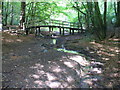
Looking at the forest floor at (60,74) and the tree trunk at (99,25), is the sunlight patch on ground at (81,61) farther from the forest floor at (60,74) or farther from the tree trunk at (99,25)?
the tree trunk at (99,25)

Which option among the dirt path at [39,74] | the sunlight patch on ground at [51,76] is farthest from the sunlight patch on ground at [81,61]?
the sunlight patch on ground at [51,76]

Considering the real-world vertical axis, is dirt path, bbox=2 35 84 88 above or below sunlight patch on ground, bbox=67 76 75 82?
above

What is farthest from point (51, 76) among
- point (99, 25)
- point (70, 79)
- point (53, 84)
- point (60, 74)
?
point (99, 25)

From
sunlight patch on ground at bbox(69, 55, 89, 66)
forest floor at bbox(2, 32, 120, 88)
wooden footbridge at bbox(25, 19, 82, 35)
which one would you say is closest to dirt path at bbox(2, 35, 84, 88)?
forest floor at bbox(2, 32, 120, 88)

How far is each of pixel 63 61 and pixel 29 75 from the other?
7.16 feet

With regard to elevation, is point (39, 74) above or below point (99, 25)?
below

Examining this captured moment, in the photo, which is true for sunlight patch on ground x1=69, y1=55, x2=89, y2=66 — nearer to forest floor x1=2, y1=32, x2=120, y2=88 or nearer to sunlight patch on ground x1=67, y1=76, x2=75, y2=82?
forest floor x1=2, y1=32, x2=120, y2=88

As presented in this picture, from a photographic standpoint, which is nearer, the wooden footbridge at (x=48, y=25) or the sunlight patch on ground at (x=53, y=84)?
the sunlight patch on ground at (x=53, y=84)

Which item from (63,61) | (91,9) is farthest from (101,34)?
(63,61)

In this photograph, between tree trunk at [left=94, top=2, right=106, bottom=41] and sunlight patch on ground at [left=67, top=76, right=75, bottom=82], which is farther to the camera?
tree trunk at [left=94, top=2, right=106, bottom=41]

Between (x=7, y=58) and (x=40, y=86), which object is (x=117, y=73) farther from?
(x=7, y=58)

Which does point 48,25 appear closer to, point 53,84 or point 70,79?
point 70,79

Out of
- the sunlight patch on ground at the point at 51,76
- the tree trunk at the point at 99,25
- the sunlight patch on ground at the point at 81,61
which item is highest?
the tree trunk at the point at 99,25

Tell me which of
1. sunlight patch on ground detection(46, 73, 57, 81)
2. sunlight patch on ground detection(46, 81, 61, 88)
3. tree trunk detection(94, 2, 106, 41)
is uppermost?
tree trunk detection(94, 2, 106, 41)
